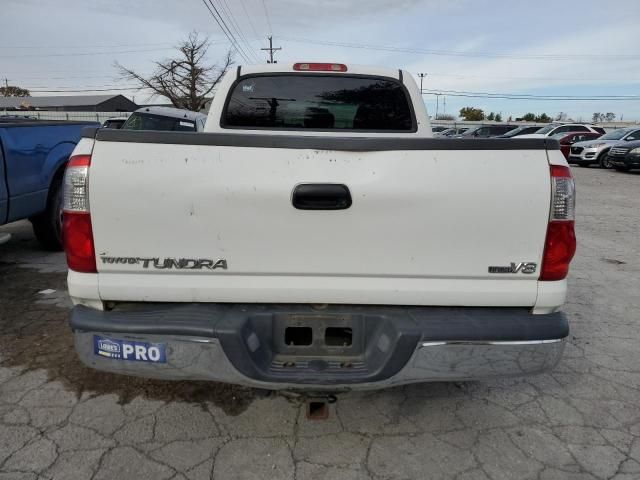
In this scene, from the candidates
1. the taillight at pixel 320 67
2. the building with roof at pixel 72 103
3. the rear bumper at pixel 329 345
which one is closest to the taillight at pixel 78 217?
the rear bumper at pixel 329 345

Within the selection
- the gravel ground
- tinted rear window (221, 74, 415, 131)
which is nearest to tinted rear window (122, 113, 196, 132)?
tinted rear window (221, 74, 415, 131)

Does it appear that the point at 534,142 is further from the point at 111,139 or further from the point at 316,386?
the point at 111,139

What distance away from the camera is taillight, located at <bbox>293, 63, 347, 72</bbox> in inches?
151

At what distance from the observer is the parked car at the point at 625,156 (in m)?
16.3

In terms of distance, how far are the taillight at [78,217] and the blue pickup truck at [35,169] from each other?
3271mm

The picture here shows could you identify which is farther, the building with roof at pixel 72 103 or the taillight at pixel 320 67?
the building with roof at pixel 72 103

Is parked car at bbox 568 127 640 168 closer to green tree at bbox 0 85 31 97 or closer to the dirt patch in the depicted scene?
the dirt patch

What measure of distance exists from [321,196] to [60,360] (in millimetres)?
2422

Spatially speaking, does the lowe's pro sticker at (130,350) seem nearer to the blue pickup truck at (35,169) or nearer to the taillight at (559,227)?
the taillight at (559,227)

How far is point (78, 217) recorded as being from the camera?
211 cm

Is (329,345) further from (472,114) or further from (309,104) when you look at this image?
(472,114)

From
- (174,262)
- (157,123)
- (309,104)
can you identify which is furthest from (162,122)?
(174,262)

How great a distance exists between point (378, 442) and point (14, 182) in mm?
4386

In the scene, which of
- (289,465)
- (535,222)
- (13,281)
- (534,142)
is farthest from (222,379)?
(13,281)
